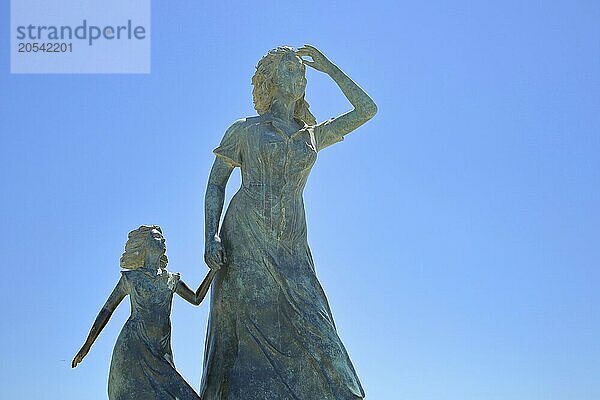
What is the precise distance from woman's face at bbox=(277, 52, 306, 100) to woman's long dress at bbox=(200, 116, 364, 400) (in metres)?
0.37

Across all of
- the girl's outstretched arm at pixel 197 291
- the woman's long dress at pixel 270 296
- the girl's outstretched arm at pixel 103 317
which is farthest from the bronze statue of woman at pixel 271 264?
the girl's outstretched arm at pixel 103 317

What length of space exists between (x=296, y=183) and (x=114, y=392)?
106 inches

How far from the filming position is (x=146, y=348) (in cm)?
1030

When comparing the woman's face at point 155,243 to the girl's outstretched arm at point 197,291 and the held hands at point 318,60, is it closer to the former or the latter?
the girl's outstretched arm at point 197,291

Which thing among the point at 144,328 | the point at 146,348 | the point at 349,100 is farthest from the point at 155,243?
the point at 349,100

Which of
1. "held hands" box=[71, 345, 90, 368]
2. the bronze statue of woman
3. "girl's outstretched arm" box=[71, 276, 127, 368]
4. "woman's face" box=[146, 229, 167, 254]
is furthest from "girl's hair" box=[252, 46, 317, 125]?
"held hands" box=[71, 345, 90, 368]

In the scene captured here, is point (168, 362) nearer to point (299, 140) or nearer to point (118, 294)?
point (118, 294)

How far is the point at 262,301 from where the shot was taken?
10.5 metres

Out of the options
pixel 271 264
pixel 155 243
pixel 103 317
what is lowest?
pixel 103 317

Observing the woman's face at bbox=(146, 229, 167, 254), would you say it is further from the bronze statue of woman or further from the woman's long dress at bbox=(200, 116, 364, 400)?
the woman's long dress at bbox=(200, 116, 364, 400)

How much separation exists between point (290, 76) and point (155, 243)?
2176 millimetres

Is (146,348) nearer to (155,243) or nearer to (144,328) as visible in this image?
(144,328)

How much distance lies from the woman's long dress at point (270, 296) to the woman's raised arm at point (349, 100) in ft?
0.97

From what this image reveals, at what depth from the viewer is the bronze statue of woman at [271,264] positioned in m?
10.4
